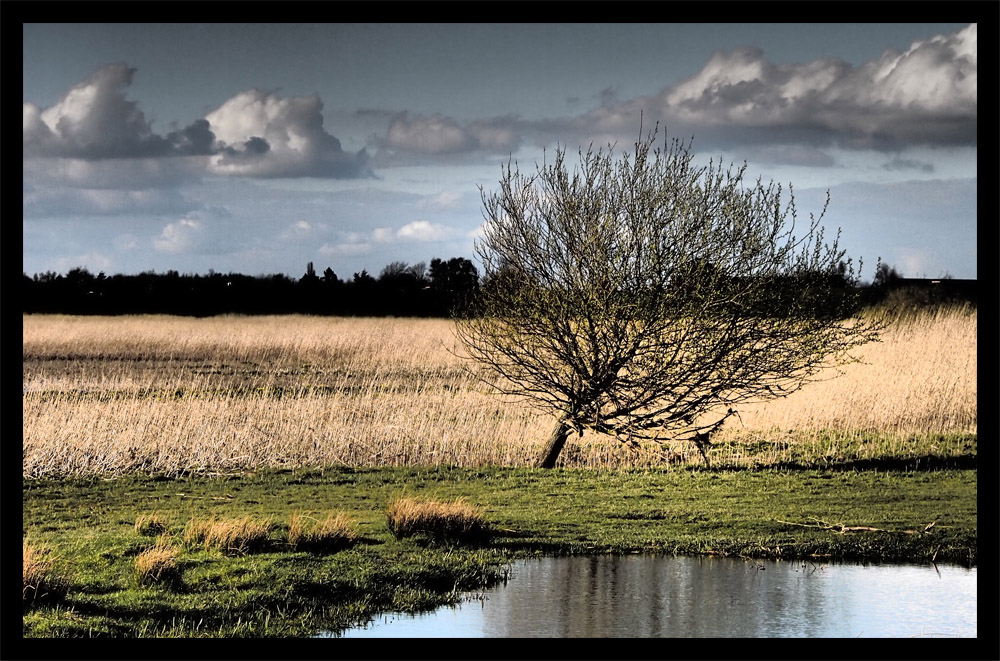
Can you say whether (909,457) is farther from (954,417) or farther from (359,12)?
(359,12)

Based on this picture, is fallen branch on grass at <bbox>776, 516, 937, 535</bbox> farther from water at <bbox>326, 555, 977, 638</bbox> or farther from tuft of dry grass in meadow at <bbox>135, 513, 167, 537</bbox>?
tuft of dry grass in meadow at <bbox>135, 513, 167, 537</bbox>

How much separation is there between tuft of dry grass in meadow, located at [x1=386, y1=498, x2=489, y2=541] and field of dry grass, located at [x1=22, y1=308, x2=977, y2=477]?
447 centimetres

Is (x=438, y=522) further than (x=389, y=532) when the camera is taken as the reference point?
No

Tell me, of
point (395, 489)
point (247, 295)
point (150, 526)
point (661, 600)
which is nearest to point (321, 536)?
point (150, 526)

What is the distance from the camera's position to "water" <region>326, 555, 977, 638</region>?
26.6ft

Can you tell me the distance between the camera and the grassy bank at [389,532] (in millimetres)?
8648

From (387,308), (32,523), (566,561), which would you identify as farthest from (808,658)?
(387,308)

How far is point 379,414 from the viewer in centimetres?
1997

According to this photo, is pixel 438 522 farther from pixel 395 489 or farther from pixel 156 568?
pixel 395 489

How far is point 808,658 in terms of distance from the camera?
7020 mm

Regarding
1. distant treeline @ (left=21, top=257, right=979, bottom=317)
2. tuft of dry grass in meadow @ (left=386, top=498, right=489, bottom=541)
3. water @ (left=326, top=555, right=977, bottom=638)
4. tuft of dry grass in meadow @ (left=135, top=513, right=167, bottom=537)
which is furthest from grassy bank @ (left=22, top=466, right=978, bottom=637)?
distant treeline @ (left=21, top=257, right=979, bottom=317)

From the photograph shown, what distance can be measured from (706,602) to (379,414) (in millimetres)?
11931

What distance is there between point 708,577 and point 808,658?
2.85m

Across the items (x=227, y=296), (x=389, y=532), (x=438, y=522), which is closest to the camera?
(x=438, y=522)
